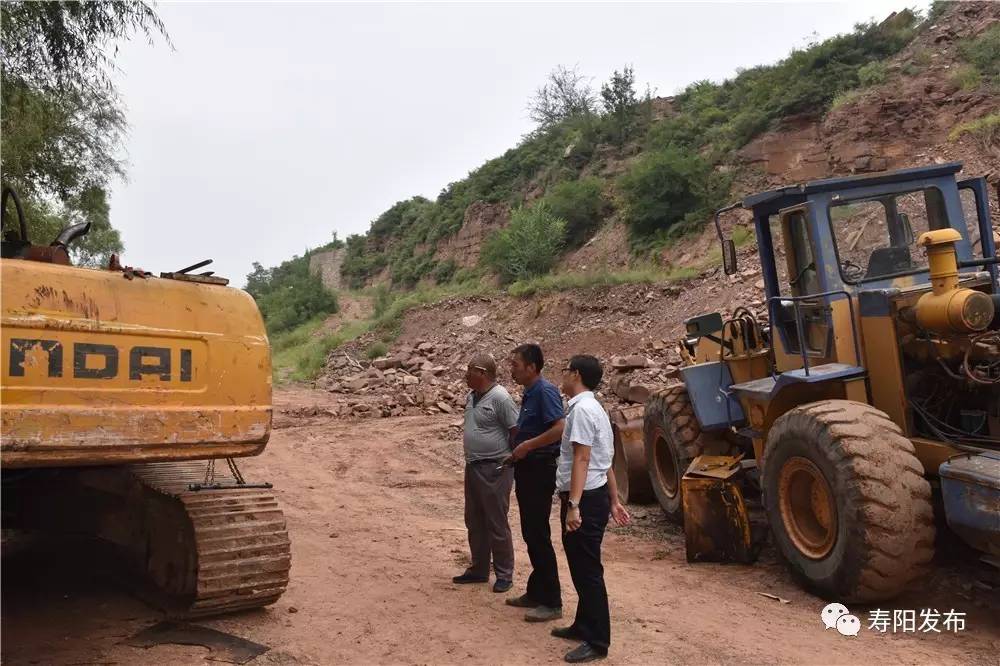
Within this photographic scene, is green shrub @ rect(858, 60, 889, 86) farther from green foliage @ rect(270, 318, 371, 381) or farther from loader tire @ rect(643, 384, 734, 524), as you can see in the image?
loader tire @ rect(643, 384, 734, 524)

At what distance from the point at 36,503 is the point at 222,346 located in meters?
2.30

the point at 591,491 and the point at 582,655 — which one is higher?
the point at 591,491

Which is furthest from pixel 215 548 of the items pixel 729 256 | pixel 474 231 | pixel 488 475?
pixel 474 231

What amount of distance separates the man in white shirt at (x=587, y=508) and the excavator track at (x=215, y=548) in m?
1.61

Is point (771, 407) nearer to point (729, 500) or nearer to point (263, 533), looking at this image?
point (729, 500)

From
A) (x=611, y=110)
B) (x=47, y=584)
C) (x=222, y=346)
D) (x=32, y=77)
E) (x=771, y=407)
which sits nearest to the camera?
(x=222, y=346)

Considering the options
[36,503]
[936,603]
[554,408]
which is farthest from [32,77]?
[936,603]

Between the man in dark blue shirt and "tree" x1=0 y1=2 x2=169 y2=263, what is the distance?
3.70m

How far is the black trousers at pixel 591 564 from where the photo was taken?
164 inches

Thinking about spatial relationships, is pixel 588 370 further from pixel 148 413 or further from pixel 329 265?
pixel 329 265

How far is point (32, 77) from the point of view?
9438 mm

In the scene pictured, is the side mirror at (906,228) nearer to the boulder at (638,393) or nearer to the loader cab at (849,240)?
the loader cab at (849,240)

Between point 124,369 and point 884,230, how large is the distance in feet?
17.3

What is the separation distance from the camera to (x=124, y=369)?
3.88 metres
